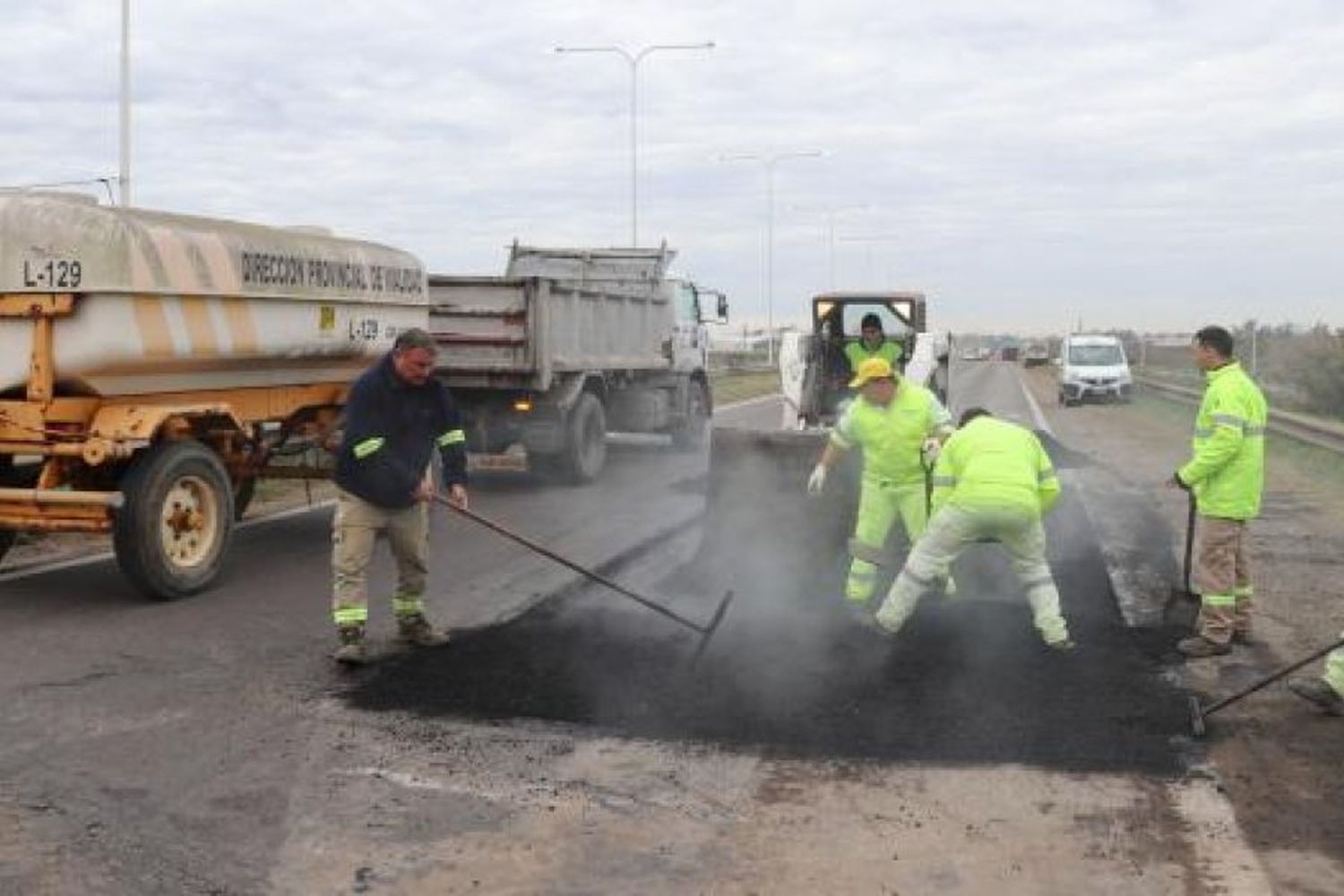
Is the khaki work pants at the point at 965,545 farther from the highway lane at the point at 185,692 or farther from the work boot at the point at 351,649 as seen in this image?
the work boot at the point at 351,649

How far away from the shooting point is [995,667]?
6.34m

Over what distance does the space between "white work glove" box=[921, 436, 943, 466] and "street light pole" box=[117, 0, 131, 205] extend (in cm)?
1617

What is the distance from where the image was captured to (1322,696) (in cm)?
565

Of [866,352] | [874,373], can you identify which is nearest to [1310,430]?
[866,352]

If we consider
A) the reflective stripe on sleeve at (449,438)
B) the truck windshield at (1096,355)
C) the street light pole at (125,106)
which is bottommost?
the reflective stripe on sleeve at (449,438)

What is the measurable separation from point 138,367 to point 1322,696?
6357 millimetres

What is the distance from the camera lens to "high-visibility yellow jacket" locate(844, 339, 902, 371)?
13.1 meters

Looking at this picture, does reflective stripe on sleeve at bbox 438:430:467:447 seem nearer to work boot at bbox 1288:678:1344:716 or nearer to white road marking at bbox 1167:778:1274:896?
white road marking at bbox 1167:778:1274:896

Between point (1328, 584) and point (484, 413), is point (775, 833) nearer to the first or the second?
point (1328, 584)

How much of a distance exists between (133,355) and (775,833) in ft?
17.1

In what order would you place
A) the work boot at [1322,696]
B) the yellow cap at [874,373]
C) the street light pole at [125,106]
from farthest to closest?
the street light pole at [125,106]
the yellow cap at [874,373]
the work boot at [1322,696]

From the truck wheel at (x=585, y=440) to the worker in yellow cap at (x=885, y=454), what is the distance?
650cm

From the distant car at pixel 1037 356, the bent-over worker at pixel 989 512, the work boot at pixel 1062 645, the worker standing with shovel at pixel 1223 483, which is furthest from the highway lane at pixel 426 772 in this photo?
the distant car at pixel 1037 356

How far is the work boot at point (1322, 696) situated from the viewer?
5.63 m
